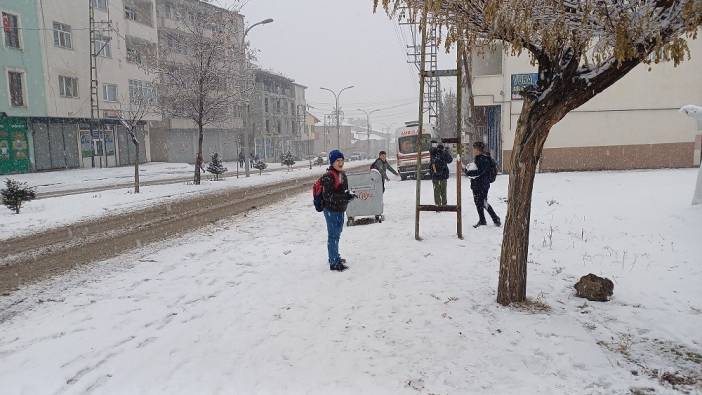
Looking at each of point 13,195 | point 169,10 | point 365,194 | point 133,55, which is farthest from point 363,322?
point 169,10

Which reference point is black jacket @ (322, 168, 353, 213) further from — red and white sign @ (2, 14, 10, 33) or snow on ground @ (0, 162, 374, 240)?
red and white sign @ (2, 14, 10, 33)

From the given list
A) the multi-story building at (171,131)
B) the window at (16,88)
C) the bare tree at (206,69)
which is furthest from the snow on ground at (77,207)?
the multi-story building at (171,131)

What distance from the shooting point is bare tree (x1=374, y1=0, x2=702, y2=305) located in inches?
126

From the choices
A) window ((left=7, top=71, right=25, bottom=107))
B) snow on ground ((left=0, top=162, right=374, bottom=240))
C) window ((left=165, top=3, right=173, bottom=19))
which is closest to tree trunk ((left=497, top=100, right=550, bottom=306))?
snow on ground ((left=0, top=162, right=374, bottom=240))

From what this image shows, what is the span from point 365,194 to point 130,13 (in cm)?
3576

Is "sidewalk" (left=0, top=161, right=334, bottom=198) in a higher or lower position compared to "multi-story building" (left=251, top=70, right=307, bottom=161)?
lower

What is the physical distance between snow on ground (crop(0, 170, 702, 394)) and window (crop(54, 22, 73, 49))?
27.5m

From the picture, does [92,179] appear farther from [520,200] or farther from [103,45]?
[520,200]

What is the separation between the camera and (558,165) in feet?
67.7

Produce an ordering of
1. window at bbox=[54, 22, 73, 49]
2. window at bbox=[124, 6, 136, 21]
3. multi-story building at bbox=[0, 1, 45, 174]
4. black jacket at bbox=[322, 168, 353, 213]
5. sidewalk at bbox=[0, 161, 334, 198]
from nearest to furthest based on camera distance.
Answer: black jacket at bbox=[322, 168, 353, 213] < sidewalk at bbox=[0, 161, 334, 198] < multi-story building at bbox=[0, 1, 45, 174] < window at bbox=[54, 22, 73, 49] < window at bbox=[124, 6, 136, 21]

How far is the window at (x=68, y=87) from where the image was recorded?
91.5 feet

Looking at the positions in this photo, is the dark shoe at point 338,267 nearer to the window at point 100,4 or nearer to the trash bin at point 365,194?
the trash bin at point 365,194

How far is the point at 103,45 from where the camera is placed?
3066cm

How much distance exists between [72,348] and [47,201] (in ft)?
42.2
